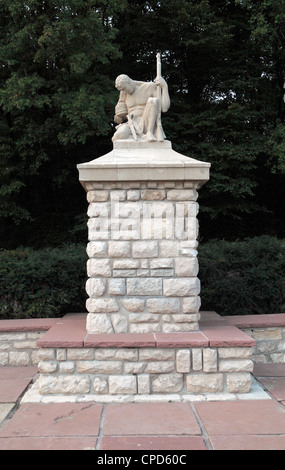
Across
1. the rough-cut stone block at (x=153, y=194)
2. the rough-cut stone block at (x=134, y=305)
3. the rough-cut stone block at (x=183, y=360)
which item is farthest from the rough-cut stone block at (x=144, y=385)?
A: the rough-cut stone block at (x=153, y=194)

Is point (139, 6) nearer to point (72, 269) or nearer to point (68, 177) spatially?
point (68, 177)

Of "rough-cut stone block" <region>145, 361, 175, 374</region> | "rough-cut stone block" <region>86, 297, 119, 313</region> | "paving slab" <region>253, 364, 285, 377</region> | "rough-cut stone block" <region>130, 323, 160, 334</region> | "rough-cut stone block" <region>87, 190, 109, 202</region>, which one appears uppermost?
"rough-cut stone block" <region>87, 190, 109, 202</region>

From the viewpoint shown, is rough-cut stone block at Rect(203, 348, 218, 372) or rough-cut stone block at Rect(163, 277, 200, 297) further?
rough-cut stone block at Rect(163, 277, 200, 297)

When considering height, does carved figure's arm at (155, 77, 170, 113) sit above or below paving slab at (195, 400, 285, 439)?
above

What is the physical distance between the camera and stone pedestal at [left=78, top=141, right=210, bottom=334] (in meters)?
4.27

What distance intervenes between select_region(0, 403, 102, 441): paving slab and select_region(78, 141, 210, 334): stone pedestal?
804mm

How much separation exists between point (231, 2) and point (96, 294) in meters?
11.3

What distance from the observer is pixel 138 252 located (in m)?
4.30

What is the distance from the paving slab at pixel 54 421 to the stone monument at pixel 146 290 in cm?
29

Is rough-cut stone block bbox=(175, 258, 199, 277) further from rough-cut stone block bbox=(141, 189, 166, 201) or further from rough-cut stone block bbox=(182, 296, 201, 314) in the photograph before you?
Answer: rough-cut stone block bbox=(141, 189, 166, 201)

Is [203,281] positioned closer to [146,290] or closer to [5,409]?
[146,290]

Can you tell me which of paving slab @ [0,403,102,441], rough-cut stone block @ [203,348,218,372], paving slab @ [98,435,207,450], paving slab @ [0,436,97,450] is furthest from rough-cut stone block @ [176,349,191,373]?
paving slab @ [0,436,97,450]

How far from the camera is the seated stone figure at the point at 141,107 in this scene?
459 cm

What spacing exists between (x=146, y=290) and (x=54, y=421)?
1.46m
